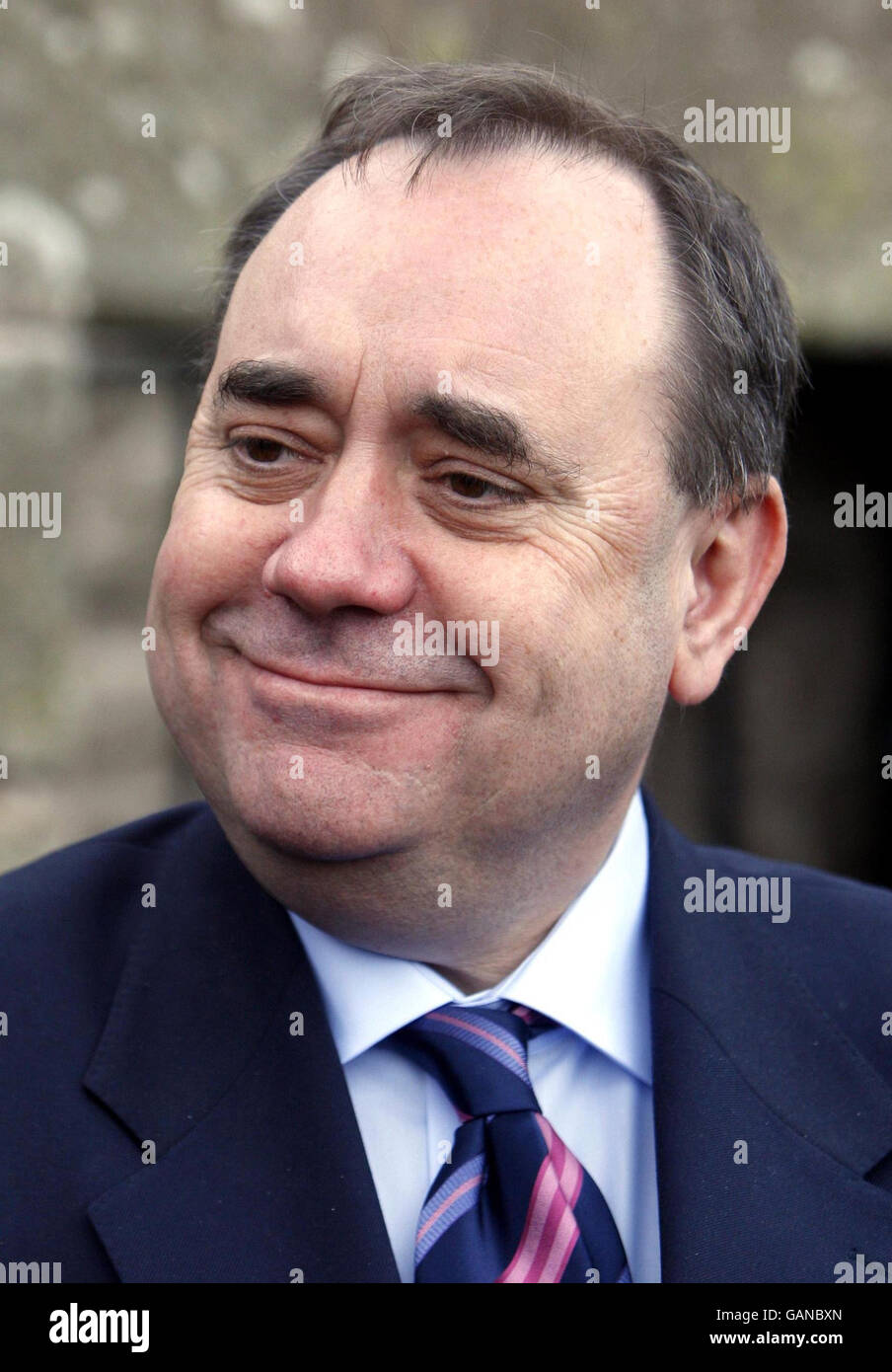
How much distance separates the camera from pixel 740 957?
2293 millimetres

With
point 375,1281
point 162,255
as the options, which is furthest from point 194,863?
point 162,255

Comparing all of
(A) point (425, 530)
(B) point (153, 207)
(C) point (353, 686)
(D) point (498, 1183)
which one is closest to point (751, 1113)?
(D) point (498, 1183)

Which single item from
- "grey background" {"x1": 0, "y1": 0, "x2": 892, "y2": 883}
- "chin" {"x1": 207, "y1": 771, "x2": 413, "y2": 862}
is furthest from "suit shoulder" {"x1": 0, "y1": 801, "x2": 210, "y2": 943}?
"grey background" {"x1": 0, "y1": 0, "x2": 892, "y2": 883}

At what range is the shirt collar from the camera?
6.49ft

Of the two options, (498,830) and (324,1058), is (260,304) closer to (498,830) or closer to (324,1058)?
(498,830)

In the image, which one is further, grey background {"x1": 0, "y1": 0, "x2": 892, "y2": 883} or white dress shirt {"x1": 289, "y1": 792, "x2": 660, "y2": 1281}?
grey background {"x1": 0, "y1": 0, "x2": 892, "y2": 883}

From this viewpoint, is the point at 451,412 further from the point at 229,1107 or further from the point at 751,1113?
the point at 751,1113

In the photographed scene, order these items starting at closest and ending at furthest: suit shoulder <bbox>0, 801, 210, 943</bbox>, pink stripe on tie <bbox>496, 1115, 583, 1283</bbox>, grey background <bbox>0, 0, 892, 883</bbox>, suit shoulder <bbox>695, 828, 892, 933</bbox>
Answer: pink stripe on tie <bbox>496, 1115, 583, 1283</bbox> < suit shoulder <bbox>0, 801, 210, 943</bbox> < suit shoulder <bbox>695, 828, 892, 933</bbox> < grey background <bbox>0, 0, 892, 883</bbox>

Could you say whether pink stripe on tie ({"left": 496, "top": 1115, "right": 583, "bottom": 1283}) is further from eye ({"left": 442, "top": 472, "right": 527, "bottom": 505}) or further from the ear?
eye ({"left": 442, "top": 472, "right": 527, "bottom": 505})

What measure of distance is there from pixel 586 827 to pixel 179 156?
2850mm

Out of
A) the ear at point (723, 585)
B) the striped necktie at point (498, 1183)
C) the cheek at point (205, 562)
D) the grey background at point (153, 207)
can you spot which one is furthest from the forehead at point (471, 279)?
the grey background at point (153, 207)

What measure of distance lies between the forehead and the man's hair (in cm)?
5

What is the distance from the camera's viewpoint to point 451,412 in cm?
181

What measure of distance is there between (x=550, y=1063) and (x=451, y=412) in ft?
3.18
